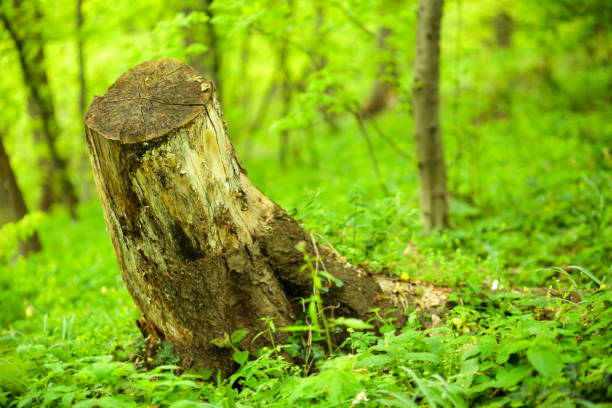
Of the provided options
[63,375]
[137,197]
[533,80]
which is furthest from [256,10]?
[533,80]

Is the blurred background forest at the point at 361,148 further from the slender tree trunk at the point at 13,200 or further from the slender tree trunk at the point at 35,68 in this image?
the slender tree trunk at the point at 13,200

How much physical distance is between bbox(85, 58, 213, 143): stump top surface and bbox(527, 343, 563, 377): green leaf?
207 cm

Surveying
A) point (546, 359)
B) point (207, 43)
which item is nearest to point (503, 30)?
point (207, 43)

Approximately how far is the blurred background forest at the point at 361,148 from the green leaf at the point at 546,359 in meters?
0.11

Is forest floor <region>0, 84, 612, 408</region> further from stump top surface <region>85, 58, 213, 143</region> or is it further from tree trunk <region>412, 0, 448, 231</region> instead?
stump top surface <region>85, 58, 213, 143</region>

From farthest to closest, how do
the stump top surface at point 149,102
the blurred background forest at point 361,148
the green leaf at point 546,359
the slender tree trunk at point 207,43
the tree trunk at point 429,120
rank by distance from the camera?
the slender tree trunk at point 207,43
the tree trunk at point 429,120
the blurred background forest at point 361,148
the stump top surface at point 149,102
the green leaf at point 546,359

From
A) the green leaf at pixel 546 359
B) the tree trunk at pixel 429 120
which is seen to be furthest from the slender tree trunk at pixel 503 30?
the green leaf at pixel 546 359

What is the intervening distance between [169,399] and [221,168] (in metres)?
1.26

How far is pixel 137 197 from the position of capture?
2324mm

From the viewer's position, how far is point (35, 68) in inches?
333

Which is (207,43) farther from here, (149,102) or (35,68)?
(149,102)

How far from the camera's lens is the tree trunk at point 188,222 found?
2.29 metres

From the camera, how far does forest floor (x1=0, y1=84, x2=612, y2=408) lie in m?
1.93

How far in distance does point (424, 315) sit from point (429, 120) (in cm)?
260
